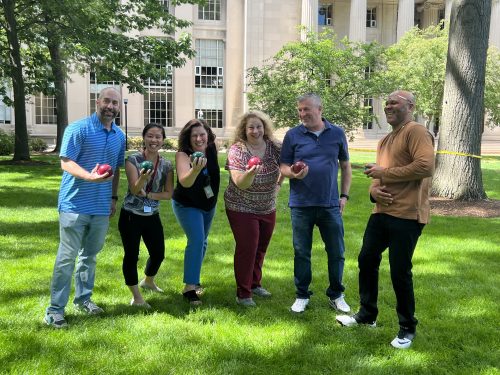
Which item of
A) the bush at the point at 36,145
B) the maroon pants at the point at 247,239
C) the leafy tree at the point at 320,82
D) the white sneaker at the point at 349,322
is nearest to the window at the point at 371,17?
the leafy tree at the point at 320,82

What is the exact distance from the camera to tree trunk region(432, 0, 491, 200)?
11102mm

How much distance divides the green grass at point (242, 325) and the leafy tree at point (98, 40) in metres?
11.2

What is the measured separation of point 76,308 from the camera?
4.74m

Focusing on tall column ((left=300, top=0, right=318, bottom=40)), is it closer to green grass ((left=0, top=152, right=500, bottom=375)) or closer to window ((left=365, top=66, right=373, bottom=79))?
window ((left=365, top=66, right=373, bottom=79))

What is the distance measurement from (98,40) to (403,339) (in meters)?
16.3

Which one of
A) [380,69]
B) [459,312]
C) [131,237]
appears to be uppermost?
[380,69]

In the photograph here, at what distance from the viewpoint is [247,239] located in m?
4.85

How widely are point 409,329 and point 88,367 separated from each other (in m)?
2.56

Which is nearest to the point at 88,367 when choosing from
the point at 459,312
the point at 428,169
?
the point at 428,169

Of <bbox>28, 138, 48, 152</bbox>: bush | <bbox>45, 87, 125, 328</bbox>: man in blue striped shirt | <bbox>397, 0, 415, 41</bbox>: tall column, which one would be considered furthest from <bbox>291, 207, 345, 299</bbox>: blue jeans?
<bbox>397, 0, 415, 41</bbox>: tall column

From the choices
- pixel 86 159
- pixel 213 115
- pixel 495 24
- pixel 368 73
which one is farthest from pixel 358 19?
pixel 86 159

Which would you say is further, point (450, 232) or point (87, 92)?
point (87, 92)

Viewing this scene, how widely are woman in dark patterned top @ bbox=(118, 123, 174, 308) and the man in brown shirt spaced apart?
6.42ft

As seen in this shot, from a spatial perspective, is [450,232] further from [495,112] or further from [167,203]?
[495,112]
